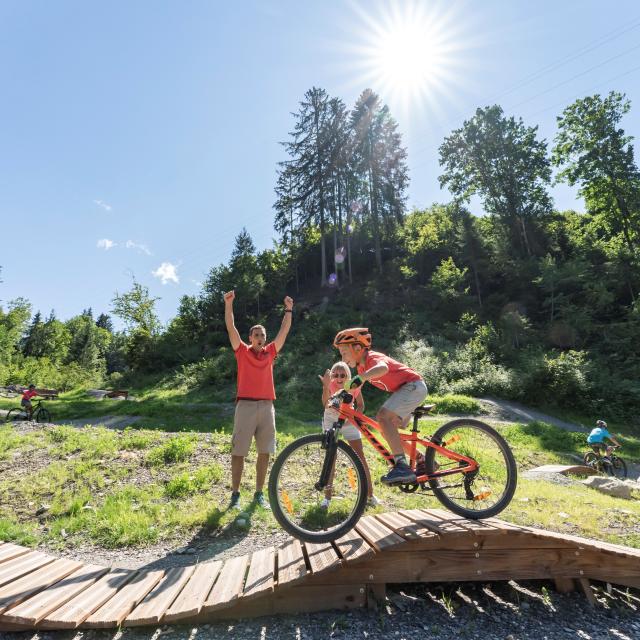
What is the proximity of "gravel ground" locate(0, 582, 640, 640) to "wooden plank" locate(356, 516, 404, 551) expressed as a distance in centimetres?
60

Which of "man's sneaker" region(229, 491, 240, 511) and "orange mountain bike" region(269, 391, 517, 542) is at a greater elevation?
"orange mountain bike" region(269, 391, 517, 542)

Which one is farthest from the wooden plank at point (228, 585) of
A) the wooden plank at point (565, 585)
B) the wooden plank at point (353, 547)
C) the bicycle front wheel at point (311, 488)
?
the wooden plank at point (565, 585)

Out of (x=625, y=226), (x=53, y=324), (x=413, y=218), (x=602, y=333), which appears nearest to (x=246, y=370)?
(x=602, y=333)

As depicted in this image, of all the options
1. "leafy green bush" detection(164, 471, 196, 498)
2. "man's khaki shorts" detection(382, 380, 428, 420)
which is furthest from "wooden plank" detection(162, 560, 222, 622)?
"leafy green bush" detection(164, 471, 196, 498)

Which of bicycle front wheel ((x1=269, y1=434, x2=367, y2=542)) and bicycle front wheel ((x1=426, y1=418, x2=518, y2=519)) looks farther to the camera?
bicycle front wheel ((x1=426, y1=418, x2=518, y2=519))

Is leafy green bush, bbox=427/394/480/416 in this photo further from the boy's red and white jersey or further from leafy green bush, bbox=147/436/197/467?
the boy's red and white jersey

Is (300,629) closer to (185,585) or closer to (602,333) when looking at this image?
(185,585)

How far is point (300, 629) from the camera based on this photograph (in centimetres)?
345

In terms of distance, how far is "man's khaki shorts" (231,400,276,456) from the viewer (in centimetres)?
575

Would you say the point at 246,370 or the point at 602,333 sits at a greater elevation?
the point at 602,333

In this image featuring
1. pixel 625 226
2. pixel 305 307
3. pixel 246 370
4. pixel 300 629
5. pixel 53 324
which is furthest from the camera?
pixel 53 324

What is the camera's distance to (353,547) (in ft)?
12.7

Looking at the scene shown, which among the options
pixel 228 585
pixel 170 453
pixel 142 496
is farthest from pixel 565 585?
pixel 170 453

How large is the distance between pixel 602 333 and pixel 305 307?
27198 mm
